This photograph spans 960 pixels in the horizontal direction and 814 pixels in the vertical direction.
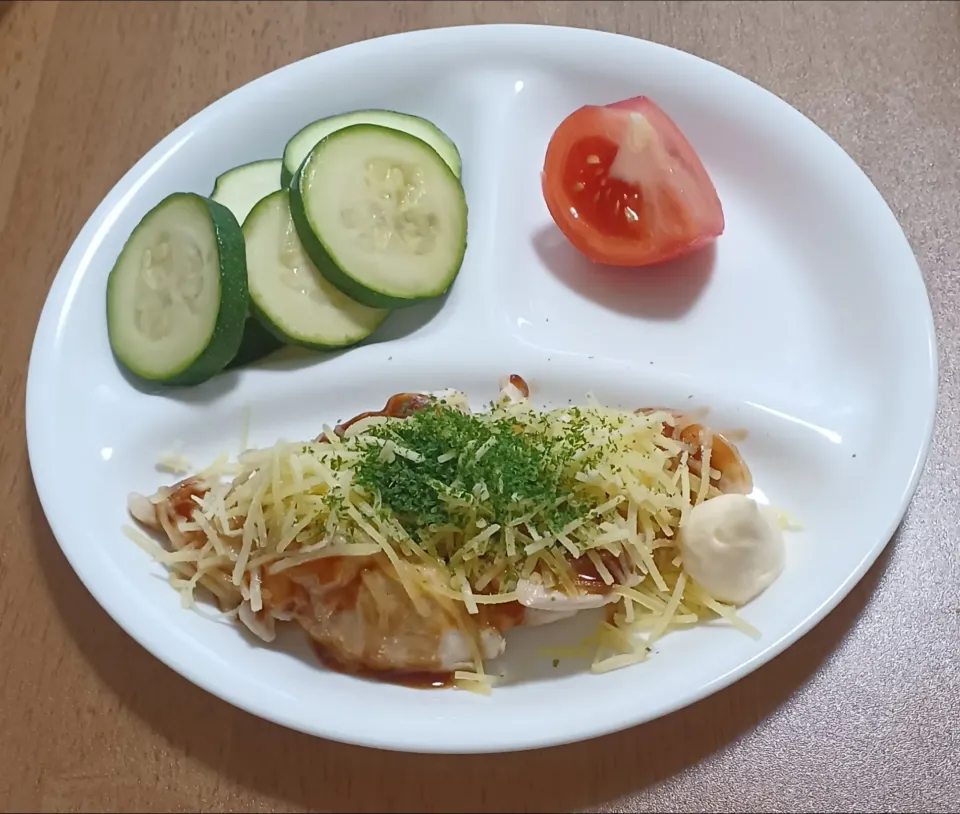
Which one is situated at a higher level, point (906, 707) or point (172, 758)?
point (906, 707)

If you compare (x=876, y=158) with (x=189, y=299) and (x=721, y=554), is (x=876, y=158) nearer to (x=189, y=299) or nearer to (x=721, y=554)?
(x=721, y=554)

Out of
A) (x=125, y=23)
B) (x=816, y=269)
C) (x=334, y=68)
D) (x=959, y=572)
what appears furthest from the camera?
(x=125, y=23)

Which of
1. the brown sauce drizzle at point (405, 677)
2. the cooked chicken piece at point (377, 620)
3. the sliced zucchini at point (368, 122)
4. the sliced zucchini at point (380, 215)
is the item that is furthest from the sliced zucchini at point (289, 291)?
the brown sauce drizzle at point (405, 677)

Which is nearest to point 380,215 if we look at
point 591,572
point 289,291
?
point 289,291

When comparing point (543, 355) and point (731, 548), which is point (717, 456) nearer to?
point (731, 548)

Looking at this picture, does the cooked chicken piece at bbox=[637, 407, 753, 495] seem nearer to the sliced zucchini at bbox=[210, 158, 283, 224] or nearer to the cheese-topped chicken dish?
the cheese-topped chicken dish

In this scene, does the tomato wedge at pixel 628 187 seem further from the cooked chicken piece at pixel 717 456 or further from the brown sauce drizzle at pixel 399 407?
the brown sauce drizzle at pixel 399 407

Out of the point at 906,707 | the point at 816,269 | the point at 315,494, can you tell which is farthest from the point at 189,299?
the point at 906,707
